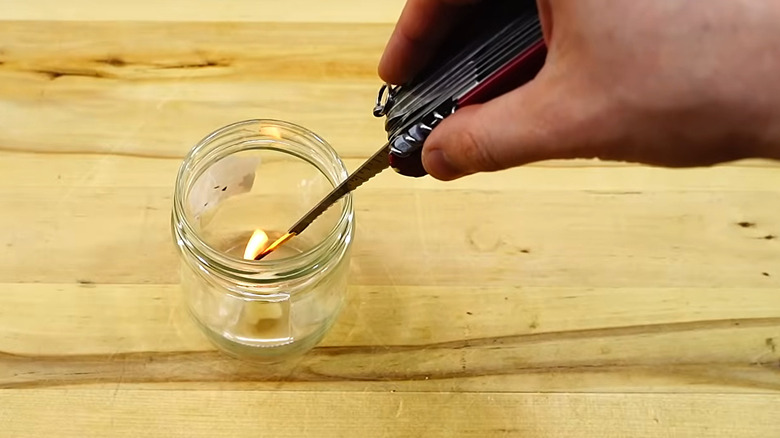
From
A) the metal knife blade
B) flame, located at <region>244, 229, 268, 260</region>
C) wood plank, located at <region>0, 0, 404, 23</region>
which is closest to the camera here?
the metal knife blade

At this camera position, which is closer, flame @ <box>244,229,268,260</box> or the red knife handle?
the red knife handle

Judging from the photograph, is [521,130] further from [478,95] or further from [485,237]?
[485,237]

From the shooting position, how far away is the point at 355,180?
1.81 feet

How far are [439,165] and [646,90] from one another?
0.41ft

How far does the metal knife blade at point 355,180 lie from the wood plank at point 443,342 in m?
0.08

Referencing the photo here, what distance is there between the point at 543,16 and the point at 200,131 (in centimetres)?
36

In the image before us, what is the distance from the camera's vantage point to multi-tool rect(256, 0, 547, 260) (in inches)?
17.5

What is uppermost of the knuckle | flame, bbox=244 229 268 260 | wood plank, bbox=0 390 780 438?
the knuckle

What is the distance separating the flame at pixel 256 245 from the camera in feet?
2.06

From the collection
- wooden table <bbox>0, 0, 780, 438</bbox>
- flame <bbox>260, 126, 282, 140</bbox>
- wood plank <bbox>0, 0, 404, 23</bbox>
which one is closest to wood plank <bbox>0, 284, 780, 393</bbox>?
wooden table <bbox>0, 0, 780, 438</bbox>

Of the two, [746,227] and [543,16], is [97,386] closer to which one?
[543,16]

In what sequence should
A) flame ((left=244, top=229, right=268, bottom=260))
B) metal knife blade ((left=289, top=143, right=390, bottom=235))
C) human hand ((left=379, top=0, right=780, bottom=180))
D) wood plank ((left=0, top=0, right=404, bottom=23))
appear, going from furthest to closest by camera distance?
wood plank ((left=0, top=0, right=404, bottom=23)) < flame ((left=244, top=229, right=268, bottom=260)) < metal knife blade ((left=289, top=143, right=390, bottom=235)) < human hand ((left=379, top=0, right=780, bottom=180))

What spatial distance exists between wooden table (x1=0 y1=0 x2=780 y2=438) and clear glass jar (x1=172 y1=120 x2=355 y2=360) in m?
0.02

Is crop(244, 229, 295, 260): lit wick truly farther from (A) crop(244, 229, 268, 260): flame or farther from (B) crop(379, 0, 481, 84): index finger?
(B) crop(379, 0, 481, 84): index finger
